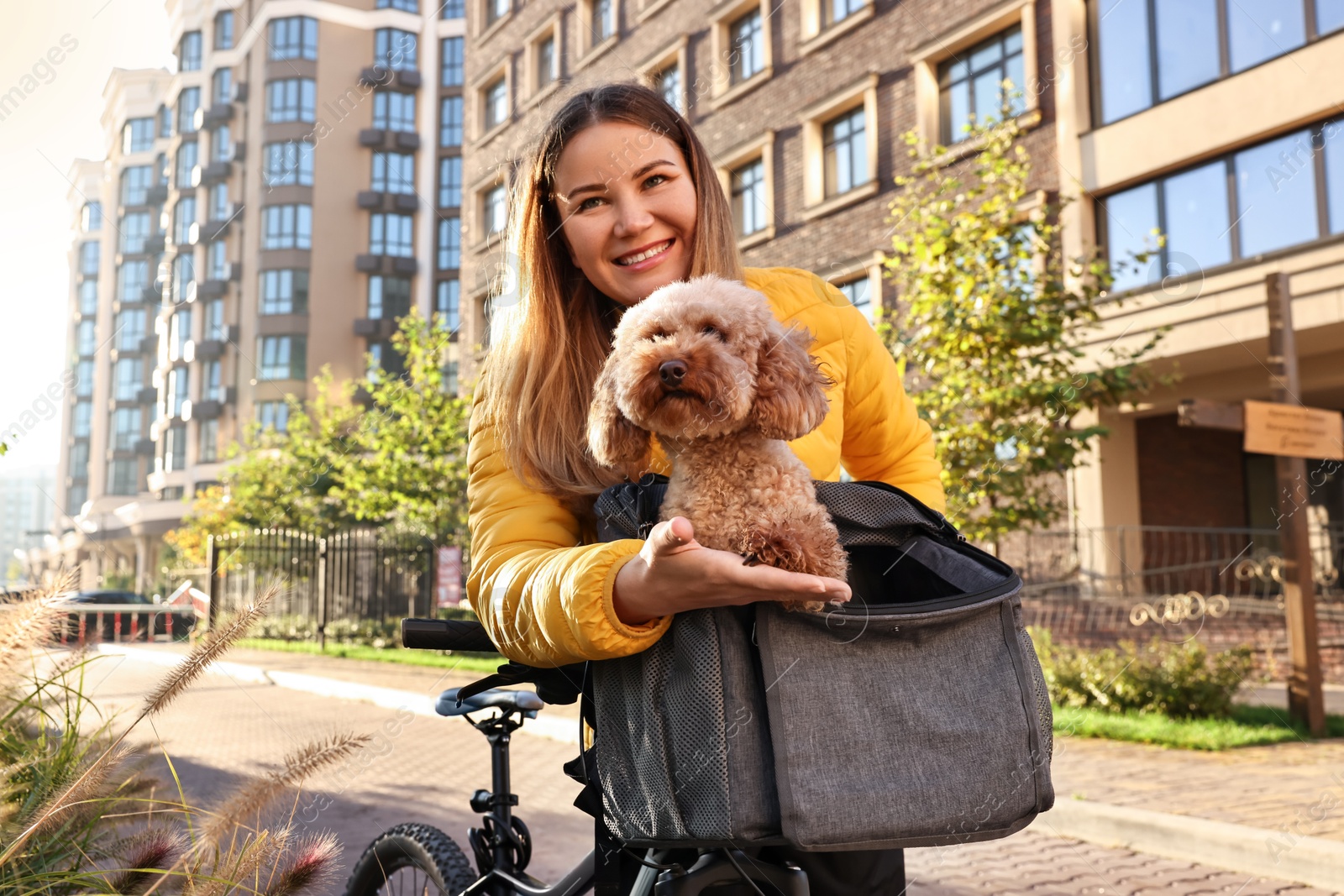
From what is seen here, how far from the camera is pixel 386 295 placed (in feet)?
208

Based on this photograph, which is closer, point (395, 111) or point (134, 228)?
point (395, 111)

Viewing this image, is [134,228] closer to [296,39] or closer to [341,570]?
[296,39]

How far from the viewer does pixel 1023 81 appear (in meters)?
16.0

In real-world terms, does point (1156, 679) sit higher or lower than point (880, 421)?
lower

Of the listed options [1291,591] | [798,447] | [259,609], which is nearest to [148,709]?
[259,609]

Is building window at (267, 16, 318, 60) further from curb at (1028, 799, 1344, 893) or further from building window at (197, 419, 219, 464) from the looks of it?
curb at (1028, 799, 1344, 893)

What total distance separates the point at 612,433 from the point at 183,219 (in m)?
79.4

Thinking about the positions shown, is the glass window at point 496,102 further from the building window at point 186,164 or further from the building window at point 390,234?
the building window at point 186,164

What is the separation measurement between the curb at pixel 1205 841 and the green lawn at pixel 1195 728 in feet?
5.00

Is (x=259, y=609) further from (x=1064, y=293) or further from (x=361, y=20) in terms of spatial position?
(x=361, y=20)

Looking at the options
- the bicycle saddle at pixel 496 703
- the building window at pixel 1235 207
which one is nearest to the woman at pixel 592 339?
the bicycle saddle at pixel 496 703

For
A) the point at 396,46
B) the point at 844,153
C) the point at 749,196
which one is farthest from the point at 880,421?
the point at 396,46

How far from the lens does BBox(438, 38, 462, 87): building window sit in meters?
64.1

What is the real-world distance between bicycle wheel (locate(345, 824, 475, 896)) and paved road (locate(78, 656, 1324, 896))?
24 centimetres
